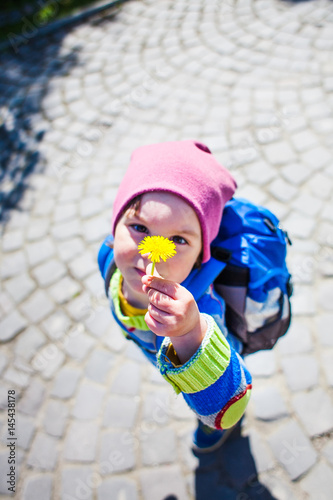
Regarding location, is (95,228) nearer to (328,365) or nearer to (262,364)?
(262,364)

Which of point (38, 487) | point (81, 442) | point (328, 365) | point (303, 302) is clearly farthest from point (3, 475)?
point (303, 302)

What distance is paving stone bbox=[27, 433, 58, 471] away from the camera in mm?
2545

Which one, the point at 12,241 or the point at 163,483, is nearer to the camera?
the point at 163,483

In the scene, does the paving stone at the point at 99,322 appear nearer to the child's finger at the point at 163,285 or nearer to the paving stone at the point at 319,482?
the paving stone at the point at 319,482

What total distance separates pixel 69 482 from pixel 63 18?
7.19 metres

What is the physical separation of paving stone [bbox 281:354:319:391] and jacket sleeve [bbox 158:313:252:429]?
4.67 ft

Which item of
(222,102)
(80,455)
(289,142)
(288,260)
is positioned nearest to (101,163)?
(222,102)

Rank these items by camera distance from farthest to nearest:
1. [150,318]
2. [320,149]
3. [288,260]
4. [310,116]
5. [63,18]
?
1. [63,18]
2. [310,116]
3. [320,149]
4. [288,260]
5. [150,318]

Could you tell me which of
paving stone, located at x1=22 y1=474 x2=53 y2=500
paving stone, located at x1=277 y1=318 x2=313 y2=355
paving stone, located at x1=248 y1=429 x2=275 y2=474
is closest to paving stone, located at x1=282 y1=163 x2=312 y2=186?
paving stone, located at x1=277 y1=318 x2=313 y2=355

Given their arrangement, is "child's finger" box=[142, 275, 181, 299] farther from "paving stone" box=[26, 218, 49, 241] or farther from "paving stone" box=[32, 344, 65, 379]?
"paving stone" box=[26, 218, 49, 241]

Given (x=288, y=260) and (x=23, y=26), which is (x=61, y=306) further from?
(x=23, y=26)

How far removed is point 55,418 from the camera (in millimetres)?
2711

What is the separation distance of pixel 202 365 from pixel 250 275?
0.60m

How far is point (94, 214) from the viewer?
3783mm
